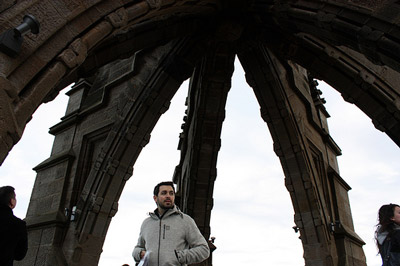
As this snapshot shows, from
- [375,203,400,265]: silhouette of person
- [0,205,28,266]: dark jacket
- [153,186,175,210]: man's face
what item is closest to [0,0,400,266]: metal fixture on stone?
[0,205,28,266]: dark jacket

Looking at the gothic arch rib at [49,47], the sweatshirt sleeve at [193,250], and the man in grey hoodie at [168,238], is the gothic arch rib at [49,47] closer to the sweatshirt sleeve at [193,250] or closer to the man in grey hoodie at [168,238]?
the man in grey hoodie at [168,238]

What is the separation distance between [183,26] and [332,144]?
7008 millimetres

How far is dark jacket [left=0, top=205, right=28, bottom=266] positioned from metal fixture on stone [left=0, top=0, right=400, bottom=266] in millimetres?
1946

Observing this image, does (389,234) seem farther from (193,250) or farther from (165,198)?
(165,198)

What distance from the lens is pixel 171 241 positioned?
9.99ft

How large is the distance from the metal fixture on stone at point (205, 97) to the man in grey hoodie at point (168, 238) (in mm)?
2194

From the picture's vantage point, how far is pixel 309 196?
10141 millimetres

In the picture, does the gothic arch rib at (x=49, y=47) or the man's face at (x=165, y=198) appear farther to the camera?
the gothic arch rib at (x=49, y=47)

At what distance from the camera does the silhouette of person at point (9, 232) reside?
3.43 m

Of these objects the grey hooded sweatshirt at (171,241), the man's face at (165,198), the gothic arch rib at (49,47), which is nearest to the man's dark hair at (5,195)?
the gothic arch rib at (49,47)

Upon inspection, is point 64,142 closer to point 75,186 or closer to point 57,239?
point 75,186

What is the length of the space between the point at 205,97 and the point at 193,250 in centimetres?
856

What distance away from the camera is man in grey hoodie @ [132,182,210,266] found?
9.70 feet

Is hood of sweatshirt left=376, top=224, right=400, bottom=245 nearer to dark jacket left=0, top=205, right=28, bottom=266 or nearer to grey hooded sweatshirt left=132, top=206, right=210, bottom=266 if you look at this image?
grey hooded sweatshirt left=132, top=206, right=210, bottom=266
